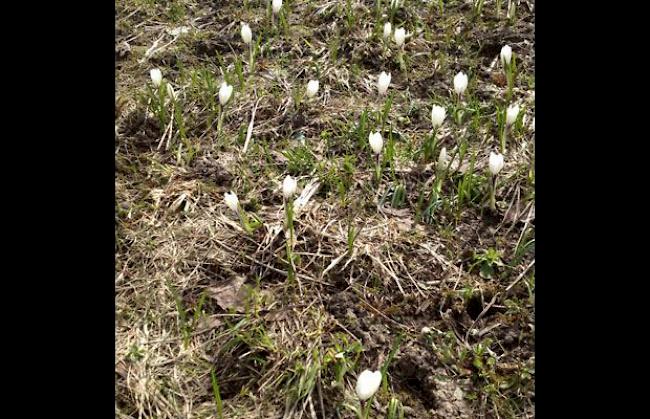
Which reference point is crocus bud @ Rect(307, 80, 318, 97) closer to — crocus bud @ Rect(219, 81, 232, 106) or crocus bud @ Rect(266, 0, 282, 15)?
crocus bud @ Rect(219, 81, 232, 106)

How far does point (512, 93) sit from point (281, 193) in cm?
118

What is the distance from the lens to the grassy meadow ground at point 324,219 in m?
1.86

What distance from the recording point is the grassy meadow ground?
1860mm

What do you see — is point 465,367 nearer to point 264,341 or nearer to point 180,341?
point 264,341

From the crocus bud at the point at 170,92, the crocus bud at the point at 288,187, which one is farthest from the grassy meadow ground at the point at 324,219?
the crocus bud at the point at 288,187

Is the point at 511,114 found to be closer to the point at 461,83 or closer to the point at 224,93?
the point at 461,83

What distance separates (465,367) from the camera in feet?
6.20

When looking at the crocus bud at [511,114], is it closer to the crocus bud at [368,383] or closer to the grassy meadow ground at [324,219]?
the grassy meadow ground at [324,219]

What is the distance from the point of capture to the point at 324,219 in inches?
92.0

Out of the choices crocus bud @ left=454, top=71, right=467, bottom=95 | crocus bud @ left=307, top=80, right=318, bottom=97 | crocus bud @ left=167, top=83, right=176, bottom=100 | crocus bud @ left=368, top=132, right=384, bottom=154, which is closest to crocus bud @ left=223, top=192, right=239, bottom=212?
crocus bud @ left=368, top=132, right=384, bottom=154

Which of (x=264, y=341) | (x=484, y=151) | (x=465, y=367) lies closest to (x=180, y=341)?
(x=264, y=341)

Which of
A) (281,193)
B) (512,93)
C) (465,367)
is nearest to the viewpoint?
(465,367)

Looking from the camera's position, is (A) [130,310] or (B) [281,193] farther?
(B) [281,193]

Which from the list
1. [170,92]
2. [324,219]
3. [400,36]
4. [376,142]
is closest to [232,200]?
[324,219]
